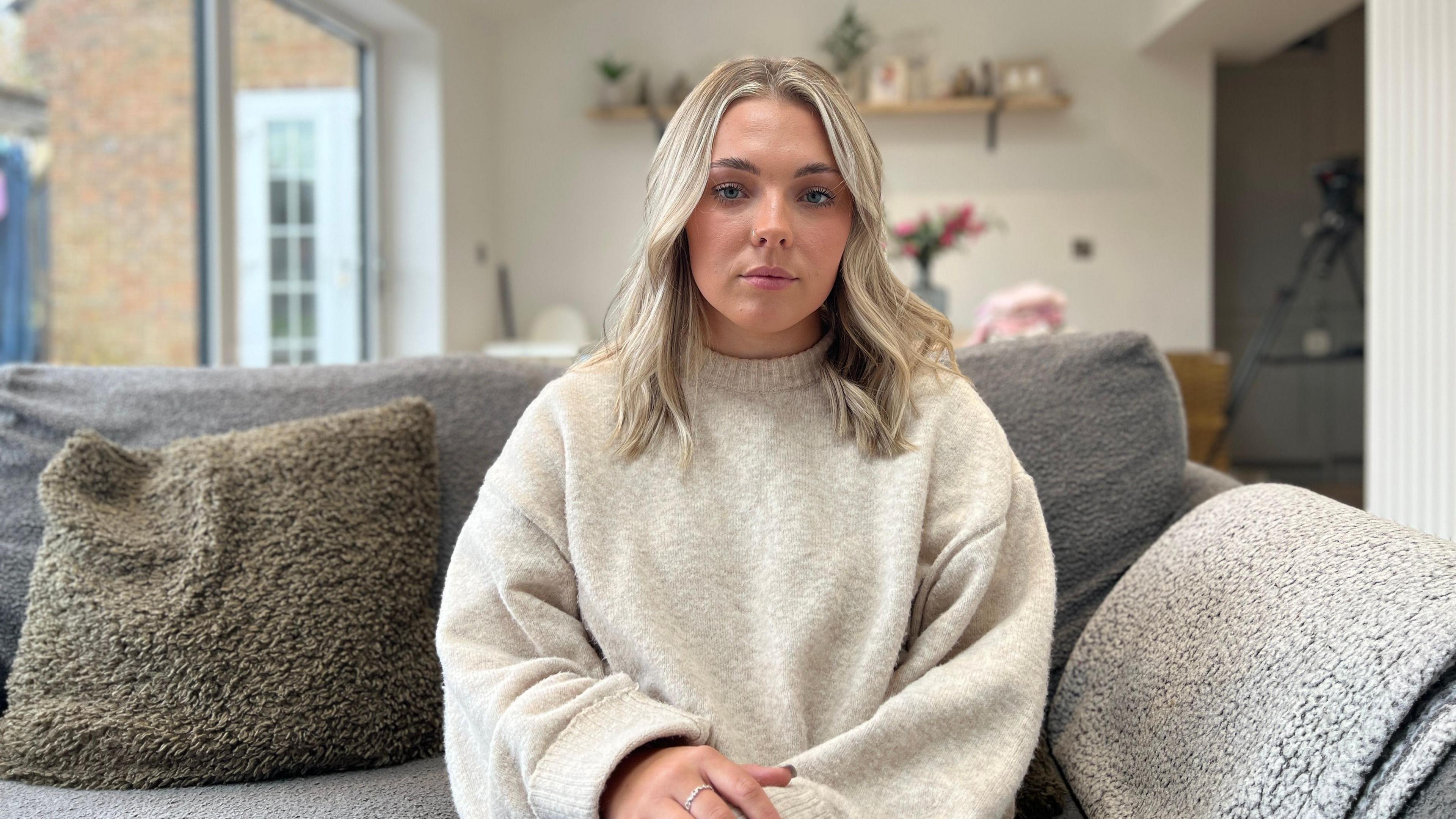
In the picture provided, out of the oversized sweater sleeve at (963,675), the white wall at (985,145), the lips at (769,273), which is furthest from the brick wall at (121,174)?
the oversized sweater sleeve at (963,675)

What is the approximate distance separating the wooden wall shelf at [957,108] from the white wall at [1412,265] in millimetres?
2415

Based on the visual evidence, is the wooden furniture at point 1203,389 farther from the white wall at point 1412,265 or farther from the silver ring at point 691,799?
the silver ring at point 691,799

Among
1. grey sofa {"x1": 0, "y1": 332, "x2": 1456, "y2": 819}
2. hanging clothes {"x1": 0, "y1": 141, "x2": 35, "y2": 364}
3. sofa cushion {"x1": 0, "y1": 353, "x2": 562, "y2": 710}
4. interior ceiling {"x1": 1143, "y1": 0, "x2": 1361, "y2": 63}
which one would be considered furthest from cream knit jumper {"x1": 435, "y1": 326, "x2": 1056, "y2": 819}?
interior ceiling {"x1": 1143, "y1": 0, "x2": 1361, "y2": 63}

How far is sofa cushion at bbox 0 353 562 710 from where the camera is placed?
1.40 metres

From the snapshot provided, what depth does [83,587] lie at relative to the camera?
4.02 feet

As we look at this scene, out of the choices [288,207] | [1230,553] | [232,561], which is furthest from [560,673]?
[288,207]

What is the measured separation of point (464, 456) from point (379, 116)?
3.80 m

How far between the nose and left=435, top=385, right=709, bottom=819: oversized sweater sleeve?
248 mm

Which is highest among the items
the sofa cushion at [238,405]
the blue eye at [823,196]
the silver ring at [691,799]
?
the blue eye at [823,196]

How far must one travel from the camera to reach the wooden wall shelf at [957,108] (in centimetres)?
520

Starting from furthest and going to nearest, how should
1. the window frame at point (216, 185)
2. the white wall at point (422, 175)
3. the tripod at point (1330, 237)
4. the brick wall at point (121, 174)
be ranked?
the white wall at point (422, 175)
the tripod at point (1330, 237)
the window frame at point (216, 185)
the brick wall at point (121, 174)

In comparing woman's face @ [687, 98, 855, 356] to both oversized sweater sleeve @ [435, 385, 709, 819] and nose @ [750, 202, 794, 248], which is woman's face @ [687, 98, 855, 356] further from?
oversized sweater sleeve @ [435, 385, 709, 819]

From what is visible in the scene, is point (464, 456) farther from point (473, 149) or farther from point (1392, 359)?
point (473, 149)

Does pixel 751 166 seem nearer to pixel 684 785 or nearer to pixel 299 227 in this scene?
pixel 684 785
